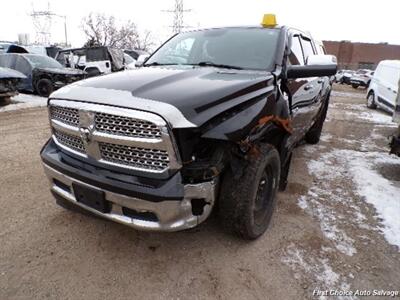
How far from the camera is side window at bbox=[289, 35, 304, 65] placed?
373 centimetres

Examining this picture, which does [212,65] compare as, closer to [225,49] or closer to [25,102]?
[225,49]

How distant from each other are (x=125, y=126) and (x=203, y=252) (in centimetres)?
133

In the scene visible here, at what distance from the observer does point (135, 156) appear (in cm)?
240

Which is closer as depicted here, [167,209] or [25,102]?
[167,209]

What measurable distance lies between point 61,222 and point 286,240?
216 cm

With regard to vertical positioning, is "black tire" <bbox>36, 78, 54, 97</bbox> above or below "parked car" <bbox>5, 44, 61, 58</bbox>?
below

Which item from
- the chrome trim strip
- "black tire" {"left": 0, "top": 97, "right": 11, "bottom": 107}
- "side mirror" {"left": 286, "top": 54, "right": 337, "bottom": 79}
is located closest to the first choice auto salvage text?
the chrome trim strip

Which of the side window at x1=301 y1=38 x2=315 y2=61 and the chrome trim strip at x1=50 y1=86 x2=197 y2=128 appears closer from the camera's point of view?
the chrome trim strip at x1=50 y1=86 x2=197 y2=128

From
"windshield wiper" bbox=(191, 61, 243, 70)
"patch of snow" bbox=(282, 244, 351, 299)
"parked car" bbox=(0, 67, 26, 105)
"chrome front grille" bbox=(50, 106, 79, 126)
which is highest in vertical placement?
"windshield wiper" bbox=(191, 61, 243, 70)

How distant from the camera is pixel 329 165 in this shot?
5602mm

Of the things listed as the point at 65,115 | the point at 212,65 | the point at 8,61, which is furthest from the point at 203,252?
the point at 8,61

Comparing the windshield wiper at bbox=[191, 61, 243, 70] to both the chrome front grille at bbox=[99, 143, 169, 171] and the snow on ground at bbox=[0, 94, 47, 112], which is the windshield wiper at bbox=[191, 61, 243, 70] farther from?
the snow on ground at bbox=[0, 94, 47, 112]

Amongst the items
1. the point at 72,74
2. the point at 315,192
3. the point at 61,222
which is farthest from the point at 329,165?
the point at 72,74

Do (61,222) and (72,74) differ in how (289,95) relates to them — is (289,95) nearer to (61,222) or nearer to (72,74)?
(61,222)
